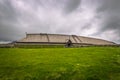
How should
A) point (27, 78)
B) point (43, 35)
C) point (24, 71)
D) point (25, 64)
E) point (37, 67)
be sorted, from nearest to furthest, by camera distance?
point (27, 78) → point (24, 71) → point (37, 67) → point (25, 64) → point (43, 35)

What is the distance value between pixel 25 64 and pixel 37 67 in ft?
8.19

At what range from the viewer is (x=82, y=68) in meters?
21.2

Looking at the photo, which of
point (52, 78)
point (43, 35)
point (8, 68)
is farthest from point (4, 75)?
point (43, 35)

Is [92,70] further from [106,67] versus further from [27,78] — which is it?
[27,78]

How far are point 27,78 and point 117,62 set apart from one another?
14443 mm

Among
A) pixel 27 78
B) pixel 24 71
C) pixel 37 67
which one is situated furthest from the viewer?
pixel 37 67

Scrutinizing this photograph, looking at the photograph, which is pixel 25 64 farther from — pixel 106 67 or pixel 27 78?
pixel 106 67

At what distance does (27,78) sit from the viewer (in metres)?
18.2

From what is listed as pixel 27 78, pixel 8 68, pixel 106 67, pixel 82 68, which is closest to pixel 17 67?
pixel 8 68

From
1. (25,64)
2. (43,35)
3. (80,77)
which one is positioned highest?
(43,35)

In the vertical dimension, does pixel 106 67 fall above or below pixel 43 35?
below

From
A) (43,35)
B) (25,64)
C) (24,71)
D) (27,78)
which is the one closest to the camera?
(27,78)

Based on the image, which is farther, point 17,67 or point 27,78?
point 17,67

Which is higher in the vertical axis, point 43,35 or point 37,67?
point 43,35
